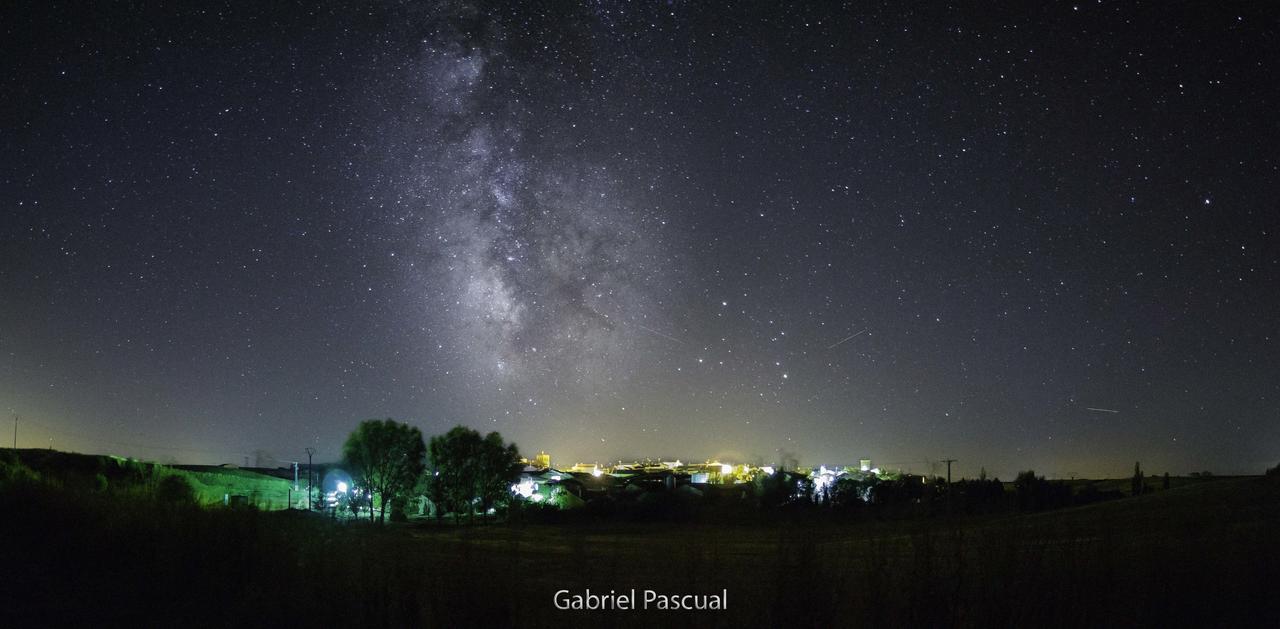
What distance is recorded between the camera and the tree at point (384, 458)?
59.5 meters

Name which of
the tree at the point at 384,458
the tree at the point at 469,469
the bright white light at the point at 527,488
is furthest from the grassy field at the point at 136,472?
the bright white light at the point at 527,488

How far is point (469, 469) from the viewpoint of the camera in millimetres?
59062

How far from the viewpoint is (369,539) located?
32.2 ft

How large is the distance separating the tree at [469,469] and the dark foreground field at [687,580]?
4780 cm

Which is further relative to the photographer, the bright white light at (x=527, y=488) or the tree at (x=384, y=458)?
the bright white light at (x=527, y=488)

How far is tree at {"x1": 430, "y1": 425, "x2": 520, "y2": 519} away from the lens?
2308 inches

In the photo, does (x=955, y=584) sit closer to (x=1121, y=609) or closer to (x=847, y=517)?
(x=1121, y=609)

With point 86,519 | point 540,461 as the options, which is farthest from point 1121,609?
point 540,461

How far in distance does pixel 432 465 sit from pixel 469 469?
3.44 metres

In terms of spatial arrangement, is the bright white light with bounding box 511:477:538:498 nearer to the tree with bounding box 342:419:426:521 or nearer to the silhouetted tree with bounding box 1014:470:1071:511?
the tree with bounding box 342:419:426:521

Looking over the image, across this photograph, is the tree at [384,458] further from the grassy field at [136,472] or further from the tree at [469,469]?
the grassy field at [136,472]

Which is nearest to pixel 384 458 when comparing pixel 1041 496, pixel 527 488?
pixel 527 488

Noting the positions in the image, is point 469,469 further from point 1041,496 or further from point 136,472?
point 1041,496

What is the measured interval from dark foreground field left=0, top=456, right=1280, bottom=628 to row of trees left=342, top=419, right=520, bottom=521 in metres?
48.0
